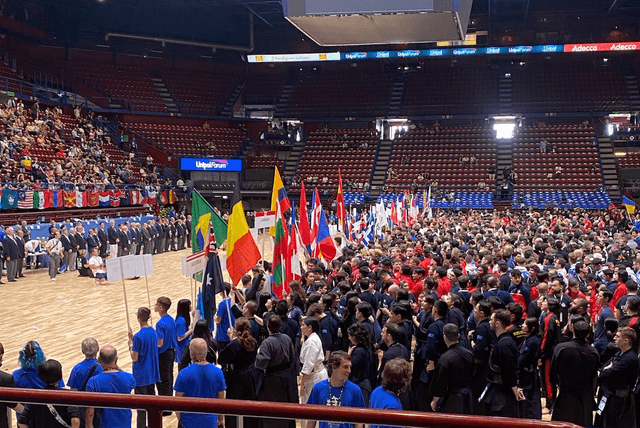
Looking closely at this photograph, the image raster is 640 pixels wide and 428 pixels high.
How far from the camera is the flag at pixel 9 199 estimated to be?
2202 centimetres

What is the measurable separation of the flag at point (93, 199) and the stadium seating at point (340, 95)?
20.2 m

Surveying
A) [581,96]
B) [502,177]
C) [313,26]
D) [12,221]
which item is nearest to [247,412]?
[313,26]

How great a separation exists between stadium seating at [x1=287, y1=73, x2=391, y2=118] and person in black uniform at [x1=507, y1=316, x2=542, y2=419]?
38.4 meters

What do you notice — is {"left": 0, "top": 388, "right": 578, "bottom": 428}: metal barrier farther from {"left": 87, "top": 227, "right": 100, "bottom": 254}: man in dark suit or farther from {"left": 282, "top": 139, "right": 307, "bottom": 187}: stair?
{"left": 282, "top": 139, "right": 307, "bottom": 187}: stair

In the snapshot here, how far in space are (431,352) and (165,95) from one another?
3992 centimetres

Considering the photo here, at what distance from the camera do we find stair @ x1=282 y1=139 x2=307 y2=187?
140ft

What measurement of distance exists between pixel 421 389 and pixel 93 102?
36797mm

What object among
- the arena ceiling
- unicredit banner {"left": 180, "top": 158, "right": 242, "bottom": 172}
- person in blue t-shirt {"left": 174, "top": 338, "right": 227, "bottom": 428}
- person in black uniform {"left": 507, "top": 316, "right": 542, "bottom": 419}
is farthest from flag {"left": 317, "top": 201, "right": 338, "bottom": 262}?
the arena ceiling

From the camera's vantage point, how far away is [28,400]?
2.85 m

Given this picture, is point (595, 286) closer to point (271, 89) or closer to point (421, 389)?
point (421, 389)

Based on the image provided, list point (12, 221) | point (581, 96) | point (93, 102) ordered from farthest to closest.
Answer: point (581, 96)
point (93, 102)
point (12, 221)

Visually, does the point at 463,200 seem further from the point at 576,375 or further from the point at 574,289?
the point at 576,375

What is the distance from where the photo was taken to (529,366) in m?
6.61

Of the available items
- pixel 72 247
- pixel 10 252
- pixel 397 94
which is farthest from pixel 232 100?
pixel 10 252
